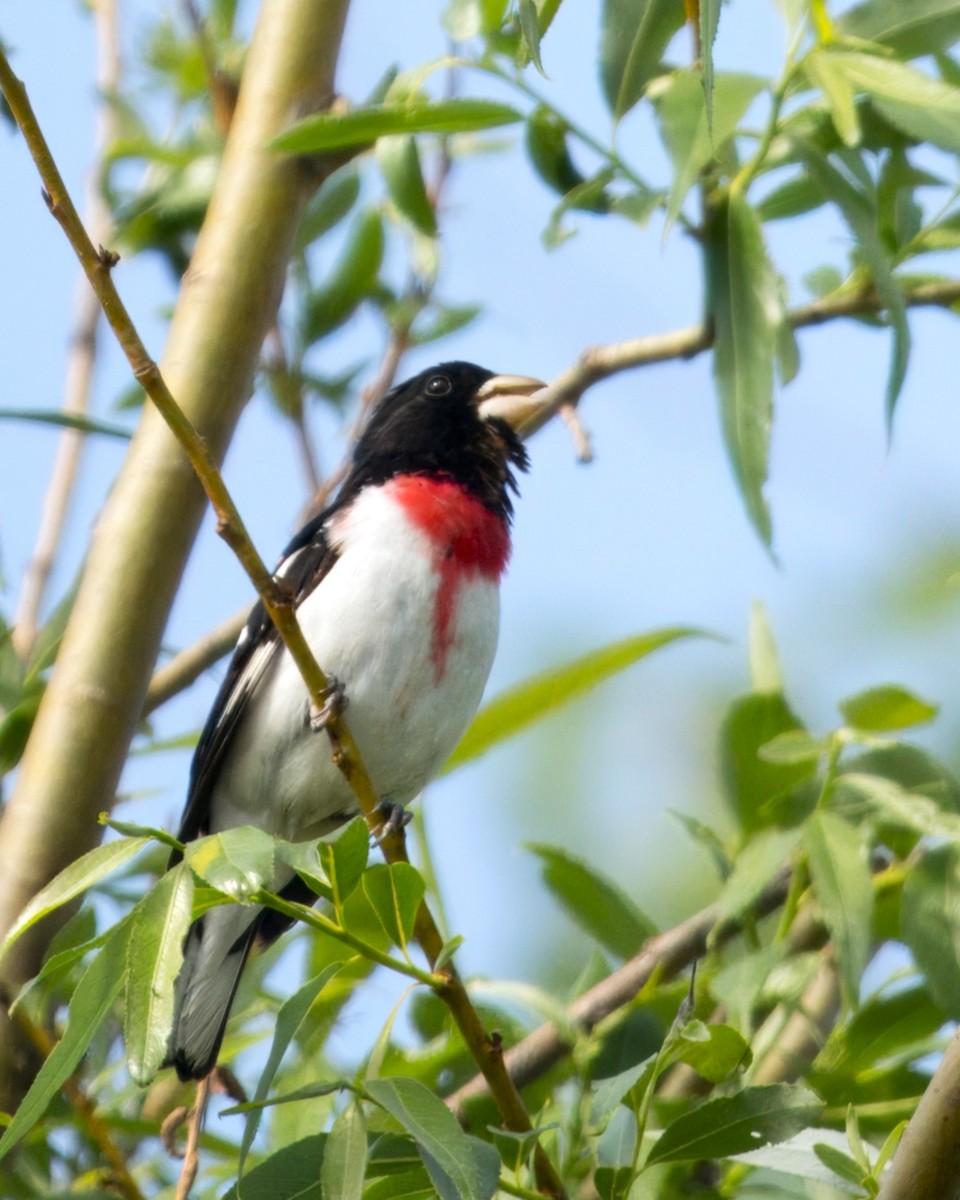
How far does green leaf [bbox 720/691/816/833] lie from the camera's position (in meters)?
2.88

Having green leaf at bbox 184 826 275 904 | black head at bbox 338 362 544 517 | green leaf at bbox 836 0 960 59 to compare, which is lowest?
green leaf at bbox 184 826 275 904

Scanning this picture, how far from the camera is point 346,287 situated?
3.87 meters

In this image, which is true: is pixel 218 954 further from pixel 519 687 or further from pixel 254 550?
pixel 254 550

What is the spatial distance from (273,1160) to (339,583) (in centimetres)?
161

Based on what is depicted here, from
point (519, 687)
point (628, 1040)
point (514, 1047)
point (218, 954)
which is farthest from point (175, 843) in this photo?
point (218, 954)

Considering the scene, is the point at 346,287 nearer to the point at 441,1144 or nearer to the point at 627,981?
the point at 627,981

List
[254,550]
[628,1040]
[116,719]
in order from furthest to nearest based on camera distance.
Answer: [116,719] → [628,1040] → [254,550]

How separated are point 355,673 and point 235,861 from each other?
5.48 ft

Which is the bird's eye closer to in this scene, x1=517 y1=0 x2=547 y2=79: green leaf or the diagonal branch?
the diagonal branch

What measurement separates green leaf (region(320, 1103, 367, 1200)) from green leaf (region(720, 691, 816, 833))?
1115 millimetres

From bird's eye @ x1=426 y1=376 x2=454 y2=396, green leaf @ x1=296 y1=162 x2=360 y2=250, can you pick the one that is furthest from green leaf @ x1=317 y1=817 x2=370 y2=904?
bird's eye @ x1=426 y1=376 x2=454 y2=396

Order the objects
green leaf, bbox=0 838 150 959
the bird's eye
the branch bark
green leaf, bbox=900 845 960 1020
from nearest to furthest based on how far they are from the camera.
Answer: green leaf, bbox=0 838 150 959, green leaf, bbox=900 845 960 1020, the branch bark, the bird's eye

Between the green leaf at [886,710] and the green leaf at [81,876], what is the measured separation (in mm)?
1372

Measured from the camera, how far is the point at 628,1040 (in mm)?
2457
